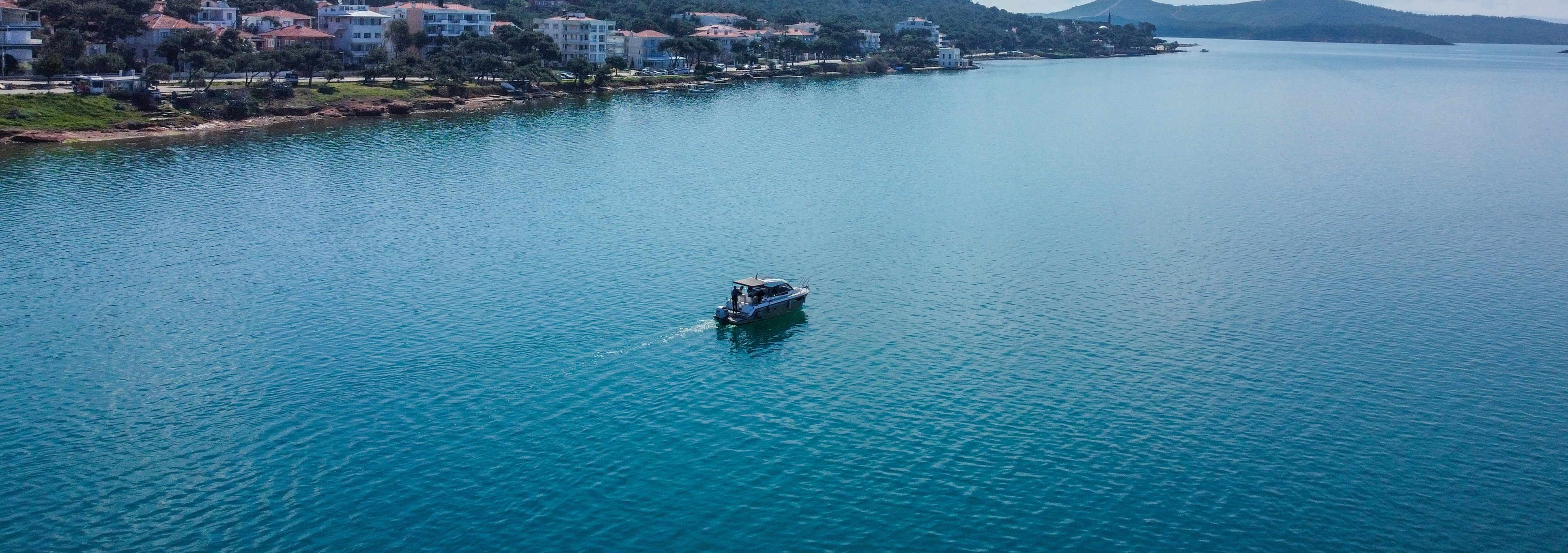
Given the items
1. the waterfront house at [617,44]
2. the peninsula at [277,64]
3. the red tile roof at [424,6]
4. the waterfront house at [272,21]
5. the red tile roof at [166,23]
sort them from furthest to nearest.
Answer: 1. the waterfront house at [617,44]
2. the red tile roof at [424,6]
3. the waterfront house at [272,21]
4. the red tile roof at [166,23]
5. the peninsula at [277,64]

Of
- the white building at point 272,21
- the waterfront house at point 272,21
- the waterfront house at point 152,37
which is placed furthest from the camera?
the white building at point 272,21

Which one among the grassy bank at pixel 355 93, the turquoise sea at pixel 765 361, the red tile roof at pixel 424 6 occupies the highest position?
the red tile roof at pixel 424 6

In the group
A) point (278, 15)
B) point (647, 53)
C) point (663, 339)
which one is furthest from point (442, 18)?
point (663, 339)

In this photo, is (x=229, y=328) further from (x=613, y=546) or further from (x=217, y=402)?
(x=613, y=546)

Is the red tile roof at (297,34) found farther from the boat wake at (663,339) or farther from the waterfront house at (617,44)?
the boat wake at (663,339)

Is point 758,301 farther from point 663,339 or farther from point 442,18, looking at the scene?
point 442,18

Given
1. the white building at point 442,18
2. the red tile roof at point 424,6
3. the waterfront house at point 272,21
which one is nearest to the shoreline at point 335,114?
the white building at point 442,18

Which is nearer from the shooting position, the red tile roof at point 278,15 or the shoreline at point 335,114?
the shoreline at point 335,114

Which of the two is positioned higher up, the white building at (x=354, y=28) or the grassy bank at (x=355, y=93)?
the white building at (x=354, y=28)
